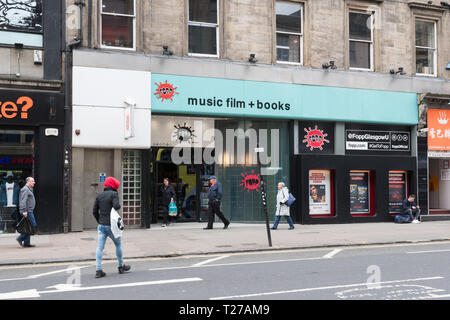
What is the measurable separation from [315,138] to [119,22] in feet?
26.3

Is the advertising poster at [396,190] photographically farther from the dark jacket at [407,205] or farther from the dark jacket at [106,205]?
the dark jacket at [106,205]

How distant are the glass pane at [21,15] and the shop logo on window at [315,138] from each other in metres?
9.71

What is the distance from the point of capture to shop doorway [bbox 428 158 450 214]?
20.9m

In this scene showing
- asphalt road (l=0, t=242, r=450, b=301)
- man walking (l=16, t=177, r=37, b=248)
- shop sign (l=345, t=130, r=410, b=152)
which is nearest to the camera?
asphalt road (l=0, t=242, r=450, b=301)

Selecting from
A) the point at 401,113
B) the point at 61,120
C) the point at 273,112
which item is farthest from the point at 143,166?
the point at 401,113

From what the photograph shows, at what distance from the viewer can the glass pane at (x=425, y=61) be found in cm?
2039

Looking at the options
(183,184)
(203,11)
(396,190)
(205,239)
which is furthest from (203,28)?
(396,190)

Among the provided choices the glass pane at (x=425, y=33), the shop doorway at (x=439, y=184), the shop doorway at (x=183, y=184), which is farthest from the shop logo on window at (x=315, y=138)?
the glass pane at (x=425, y=33)

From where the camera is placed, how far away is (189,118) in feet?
57.8

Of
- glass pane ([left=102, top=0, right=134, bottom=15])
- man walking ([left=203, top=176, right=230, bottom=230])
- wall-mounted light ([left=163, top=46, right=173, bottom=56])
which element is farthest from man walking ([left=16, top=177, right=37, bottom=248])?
glass pane ([left=102, top=0, right=134, bottom=15])

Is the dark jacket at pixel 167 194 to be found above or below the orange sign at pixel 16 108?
below

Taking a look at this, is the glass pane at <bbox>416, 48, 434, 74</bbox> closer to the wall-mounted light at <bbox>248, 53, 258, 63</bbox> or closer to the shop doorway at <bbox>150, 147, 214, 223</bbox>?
the wall-mounted light at <bbox>248, 53, 258, 63</bbox>

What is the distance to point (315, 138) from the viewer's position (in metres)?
18.6

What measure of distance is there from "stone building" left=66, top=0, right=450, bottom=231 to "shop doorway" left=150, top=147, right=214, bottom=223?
4cm
